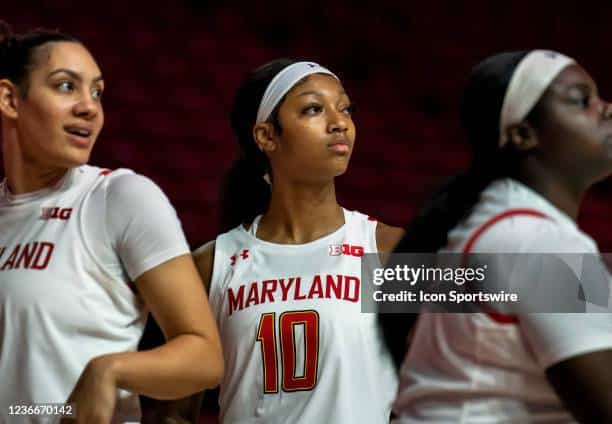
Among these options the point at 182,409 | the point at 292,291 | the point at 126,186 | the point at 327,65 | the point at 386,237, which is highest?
the point at 327,65

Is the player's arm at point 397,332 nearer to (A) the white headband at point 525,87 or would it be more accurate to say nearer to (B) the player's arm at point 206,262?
(A) the white headband at point 525,87

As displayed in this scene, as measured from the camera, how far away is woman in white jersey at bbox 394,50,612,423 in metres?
1.19

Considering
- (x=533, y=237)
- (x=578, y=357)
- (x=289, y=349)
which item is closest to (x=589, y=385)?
(x=578, y=357)

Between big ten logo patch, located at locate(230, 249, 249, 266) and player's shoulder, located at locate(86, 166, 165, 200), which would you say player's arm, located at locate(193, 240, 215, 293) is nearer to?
big ten logo patch, located at locate(230, 249, 249, 266)

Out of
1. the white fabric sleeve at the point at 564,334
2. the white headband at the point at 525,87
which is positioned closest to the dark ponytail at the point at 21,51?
the white headband at the point at 525,87

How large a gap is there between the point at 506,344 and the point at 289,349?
2.78 feet

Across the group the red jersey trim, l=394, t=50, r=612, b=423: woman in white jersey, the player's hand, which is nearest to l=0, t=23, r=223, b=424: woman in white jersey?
the player's hand

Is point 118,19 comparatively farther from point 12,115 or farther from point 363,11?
point 12,115

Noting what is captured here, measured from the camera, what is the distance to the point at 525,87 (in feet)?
4.41

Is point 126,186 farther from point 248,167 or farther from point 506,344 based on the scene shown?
point 506,344

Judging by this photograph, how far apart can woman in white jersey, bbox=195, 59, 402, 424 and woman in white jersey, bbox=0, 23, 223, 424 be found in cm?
34

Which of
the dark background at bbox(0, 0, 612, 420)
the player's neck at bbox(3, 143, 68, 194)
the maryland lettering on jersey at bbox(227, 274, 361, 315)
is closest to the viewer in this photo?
the player's neck at bbox(3, 143, 68, 194)

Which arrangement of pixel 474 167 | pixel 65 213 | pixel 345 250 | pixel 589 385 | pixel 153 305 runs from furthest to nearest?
pixel 345 250
pixel 65 213
pixel 153 305
pixel 474 167
pixel 589 385

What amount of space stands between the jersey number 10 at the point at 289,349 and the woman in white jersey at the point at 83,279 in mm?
327
